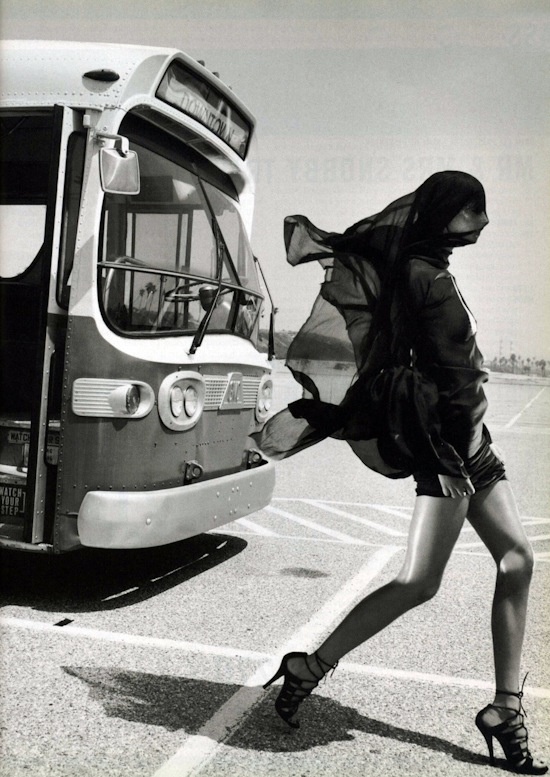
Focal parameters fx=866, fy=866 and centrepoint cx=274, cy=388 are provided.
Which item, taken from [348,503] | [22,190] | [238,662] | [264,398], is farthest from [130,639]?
[348,503]

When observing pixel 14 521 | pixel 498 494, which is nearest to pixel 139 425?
pixel 14 521

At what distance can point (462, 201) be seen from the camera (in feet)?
9.66

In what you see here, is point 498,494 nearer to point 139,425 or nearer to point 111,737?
point 111,737

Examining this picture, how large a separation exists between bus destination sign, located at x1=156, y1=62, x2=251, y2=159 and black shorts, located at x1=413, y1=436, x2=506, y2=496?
2.78 metres

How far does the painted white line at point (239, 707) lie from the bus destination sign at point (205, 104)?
293cm

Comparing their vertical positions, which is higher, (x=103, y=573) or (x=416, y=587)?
(x=416, y=587)

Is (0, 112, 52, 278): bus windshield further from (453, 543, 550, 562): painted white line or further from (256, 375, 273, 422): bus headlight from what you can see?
(453, 543, 550, 562): painted white line

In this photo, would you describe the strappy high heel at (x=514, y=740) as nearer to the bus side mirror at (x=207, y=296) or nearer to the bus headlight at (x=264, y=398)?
the bus side mirror at (x=207, y=296)

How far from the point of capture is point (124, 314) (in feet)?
15.0

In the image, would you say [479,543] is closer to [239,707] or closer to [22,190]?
[239,707]

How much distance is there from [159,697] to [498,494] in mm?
1574

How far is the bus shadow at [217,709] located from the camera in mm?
3084

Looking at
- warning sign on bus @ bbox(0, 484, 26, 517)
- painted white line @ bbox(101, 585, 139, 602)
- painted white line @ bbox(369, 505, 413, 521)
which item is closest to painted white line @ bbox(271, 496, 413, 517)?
painted white line @ bbox(369, 505, 413, 521)

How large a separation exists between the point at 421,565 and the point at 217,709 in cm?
106
